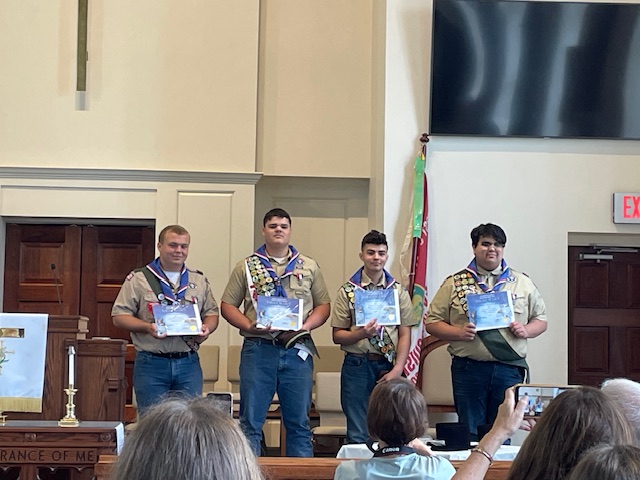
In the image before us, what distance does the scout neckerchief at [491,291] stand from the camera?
4.93 meters

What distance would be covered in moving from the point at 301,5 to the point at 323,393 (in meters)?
3.13

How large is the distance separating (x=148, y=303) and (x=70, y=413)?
78cm

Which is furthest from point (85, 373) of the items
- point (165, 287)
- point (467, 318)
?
point (467, 318)

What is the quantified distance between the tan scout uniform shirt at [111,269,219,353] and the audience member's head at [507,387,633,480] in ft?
11.3

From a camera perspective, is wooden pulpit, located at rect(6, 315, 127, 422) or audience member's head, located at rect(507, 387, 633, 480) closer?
audience member's head, located at rect(507, 387, 633, 480)

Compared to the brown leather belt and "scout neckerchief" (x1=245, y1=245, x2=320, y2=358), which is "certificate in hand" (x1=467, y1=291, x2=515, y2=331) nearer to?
the brown leather belt

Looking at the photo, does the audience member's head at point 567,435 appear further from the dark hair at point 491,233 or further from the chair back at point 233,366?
the chair back at point 233,366

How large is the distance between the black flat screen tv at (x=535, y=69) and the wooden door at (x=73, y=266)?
8.66 ft

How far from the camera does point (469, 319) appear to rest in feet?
16.2

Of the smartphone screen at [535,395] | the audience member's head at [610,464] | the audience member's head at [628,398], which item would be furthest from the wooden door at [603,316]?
the audience member's head at [610,464]

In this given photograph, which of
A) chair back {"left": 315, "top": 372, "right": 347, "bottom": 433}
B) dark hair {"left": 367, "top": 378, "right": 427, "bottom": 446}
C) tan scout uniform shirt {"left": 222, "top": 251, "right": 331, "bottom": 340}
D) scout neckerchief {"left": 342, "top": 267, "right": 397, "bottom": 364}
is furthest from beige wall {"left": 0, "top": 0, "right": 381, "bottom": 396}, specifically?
dark hair {"left": 367, "top": 378, "right": 427, "bottom": 446}

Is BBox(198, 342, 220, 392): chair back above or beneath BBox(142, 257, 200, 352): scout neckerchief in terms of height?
beneath

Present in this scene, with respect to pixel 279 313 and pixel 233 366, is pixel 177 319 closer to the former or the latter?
pixel 279 313

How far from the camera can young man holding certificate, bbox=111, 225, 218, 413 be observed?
4.83m
